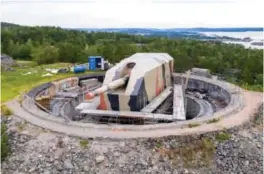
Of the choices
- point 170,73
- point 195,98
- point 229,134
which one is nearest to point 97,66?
point 170,73

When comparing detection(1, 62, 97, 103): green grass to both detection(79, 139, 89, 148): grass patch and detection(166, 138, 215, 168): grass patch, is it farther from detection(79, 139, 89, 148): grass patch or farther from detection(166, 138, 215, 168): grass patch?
detection(166, 138, 215, 168): grass patch

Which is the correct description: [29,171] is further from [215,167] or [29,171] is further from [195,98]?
[195,98]

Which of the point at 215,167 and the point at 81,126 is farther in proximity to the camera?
the point at 81,126

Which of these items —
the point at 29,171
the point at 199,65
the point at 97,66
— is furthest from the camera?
the point at 199,65

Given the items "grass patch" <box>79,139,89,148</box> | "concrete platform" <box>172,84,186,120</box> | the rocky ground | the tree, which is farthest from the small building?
"grass patch" <box>79,139,89,148</box>

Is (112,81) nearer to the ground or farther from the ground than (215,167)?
farther from the ground

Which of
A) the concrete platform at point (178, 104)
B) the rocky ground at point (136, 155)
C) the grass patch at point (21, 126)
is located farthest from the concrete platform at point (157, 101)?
the grass patch at point (21, 126)

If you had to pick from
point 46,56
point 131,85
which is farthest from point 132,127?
point 46,56
